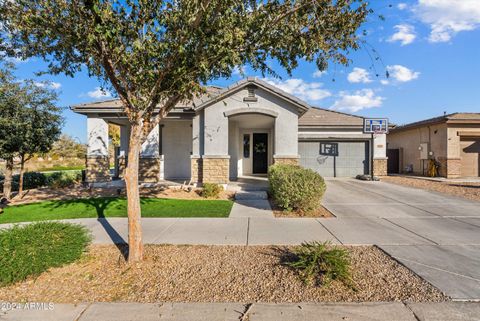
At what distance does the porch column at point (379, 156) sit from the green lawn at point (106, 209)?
12.8 metres

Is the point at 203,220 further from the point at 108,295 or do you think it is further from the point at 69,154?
the point at 69,154

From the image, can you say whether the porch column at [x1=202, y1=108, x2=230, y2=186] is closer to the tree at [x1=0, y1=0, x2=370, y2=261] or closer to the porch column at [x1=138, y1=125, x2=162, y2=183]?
the porch column at [x1=138, y1=125, x2=162, y2=183]

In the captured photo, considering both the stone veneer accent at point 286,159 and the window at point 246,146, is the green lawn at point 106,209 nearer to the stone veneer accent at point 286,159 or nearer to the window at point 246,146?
the stone veneer accent at point 286,159

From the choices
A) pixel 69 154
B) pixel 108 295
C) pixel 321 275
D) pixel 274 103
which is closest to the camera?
pixel 108 295

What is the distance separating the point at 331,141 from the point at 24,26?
55.2 feet

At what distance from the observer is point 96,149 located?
43.8 feet

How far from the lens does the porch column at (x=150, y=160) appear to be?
1390 centimetres

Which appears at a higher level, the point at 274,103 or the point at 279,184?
the point at 274,103

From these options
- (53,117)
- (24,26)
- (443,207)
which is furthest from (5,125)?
(443,207)

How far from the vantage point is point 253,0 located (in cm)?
434

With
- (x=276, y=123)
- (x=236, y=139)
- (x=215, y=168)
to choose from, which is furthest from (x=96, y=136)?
(x=276, y=123)

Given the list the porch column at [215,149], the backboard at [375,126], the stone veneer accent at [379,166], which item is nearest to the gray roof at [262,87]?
the porch column at [215,149]

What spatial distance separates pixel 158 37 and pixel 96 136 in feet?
37.2

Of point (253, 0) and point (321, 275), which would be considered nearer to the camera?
point (321, 275)
